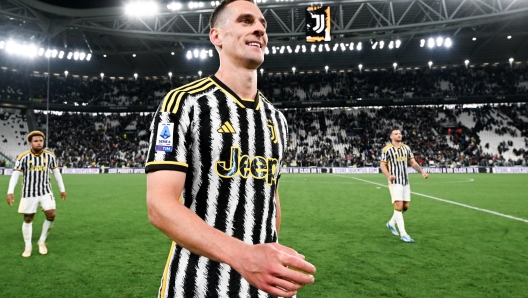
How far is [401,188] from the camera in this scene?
26.9 ft

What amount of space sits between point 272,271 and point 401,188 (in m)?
7.72

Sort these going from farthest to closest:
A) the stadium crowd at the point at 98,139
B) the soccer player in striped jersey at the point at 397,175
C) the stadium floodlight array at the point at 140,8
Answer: the stadium crowd at the point at 98,139, the stadium floodlight array at the point at 140,8, the soccer player in striped jersey at the point at 397,175

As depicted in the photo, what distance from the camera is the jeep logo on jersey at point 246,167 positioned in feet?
5.69

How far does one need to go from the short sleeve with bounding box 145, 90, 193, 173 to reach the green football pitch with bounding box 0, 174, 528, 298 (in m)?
3.59

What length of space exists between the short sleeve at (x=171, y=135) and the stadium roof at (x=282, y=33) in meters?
24.6

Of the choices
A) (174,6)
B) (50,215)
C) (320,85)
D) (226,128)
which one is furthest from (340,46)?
(226,128)

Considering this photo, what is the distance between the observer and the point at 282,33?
27891mm

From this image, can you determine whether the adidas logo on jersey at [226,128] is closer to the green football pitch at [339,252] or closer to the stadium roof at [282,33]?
the green football pitch at [339,252]

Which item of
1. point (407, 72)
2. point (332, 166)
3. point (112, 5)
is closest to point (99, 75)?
point (112, 5)

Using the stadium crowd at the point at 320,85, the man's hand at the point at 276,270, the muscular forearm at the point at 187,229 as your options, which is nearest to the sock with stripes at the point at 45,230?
the muscular forearm at the point at 187,229

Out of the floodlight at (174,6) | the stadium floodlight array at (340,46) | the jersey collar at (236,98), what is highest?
the stadium floodlight array at (340,46)

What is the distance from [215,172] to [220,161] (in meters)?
0.06

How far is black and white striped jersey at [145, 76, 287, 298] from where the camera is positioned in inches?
65.4

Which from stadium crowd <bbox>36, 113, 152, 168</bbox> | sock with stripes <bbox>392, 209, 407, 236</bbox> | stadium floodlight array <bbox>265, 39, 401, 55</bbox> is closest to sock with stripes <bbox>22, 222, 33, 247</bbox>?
sock with stripes <bbox>392, 209, 407, 236</bbox>
